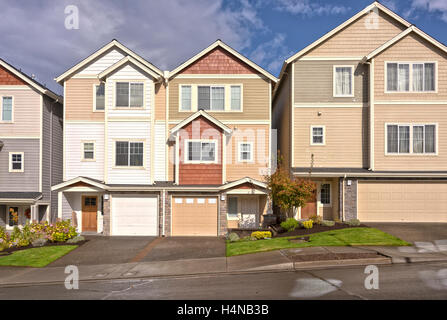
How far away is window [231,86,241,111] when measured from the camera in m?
21.2

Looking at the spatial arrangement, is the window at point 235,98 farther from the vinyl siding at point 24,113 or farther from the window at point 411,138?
the vinyl siding at point 24,113

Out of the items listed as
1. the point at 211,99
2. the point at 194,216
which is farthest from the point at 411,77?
the point at 194,216

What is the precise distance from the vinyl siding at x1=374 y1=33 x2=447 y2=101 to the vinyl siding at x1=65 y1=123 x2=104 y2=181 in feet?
55.4

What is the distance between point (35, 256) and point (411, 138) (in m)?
20.7

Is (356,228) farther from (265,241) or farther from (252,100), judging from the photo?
(252,100)

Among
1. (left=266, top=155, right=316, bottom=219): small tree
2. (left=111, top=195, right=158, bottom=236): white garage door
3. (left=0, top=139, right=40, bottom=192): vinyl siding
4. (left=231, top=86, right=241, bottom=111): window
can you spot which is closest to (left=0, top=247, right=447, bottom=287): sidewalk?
(left=266, top=155, right=316, bottom=219): small tree

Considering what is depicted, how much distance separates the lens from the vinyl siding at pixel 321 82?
20.9 meters

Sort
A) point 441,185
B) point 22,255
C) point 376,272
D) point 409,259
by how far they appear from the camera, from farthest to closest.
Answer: point 441,185 → point 22,255 → point 409,259 → point 376,272

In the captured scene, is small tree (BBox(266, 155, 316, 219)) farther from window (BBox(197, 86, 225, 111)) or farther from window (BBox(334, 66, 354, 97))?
window (BBox(334, 66, 354, 97))

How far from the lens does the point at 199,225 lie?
19.7m

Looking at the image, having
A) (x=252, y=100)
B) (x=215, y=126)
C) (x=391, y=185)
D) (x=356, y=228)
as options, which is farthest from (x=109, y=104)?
(x=391, y=185)

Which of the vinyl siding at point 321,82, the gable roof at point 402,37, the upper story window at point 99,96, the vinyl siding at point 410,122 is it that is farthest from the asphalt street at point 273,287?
the gable roof at point 402,37

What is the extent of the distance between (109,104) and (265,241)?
1215cm

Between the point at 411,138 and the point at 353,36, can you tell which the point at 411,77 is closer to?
the point at 411,138
